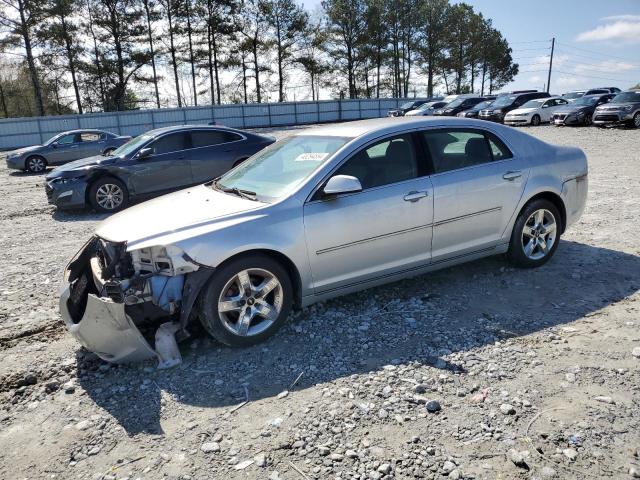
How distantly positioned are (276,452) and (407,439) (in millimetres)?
739

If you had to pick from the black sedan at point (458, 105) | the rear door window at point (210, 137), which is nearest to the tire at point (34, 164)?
the rear door window at point (210, 137)

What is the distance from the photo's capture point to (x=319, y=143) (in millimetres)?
4605

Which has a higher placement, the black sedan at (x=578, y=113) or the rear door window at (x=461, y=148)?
the rear door window at (x=461, y=148)

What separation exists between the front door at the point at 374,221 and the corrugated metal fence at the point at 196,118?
29.9 m

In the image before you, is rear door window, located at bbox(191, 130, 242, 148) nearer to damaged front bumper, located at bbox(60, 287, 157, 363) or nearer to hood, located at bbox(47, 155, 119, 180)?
hood, located at bbox(47, 155, 119, 180)

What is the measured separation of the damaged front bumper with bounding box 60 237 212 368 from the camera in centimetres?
345

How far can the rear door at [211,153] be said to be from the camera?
10117mm

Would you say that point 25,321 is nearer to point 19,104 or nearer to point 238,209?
point 238,209

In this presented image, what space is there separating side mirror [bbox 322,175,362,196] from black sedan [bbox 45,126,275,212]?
6.69m

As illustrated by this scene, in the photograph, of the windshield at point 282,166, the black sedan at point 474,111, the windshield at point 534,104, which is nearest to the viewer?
the windshield at point 282,166

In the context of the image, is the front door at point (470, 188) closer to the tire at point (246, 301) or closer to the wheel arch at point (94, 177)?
the tire at point (246, 301)

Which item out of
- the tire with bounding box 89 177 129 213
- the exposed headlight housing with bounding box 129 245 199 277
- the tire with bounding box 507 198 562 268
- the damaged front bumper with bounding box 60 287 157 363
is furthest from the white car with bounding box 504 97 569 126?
the damaged front bumper with bounding box 60 287 157 363

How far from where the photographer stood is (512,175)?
4863mm

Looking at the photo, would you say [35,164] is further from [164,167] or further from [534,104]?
[534,104]
